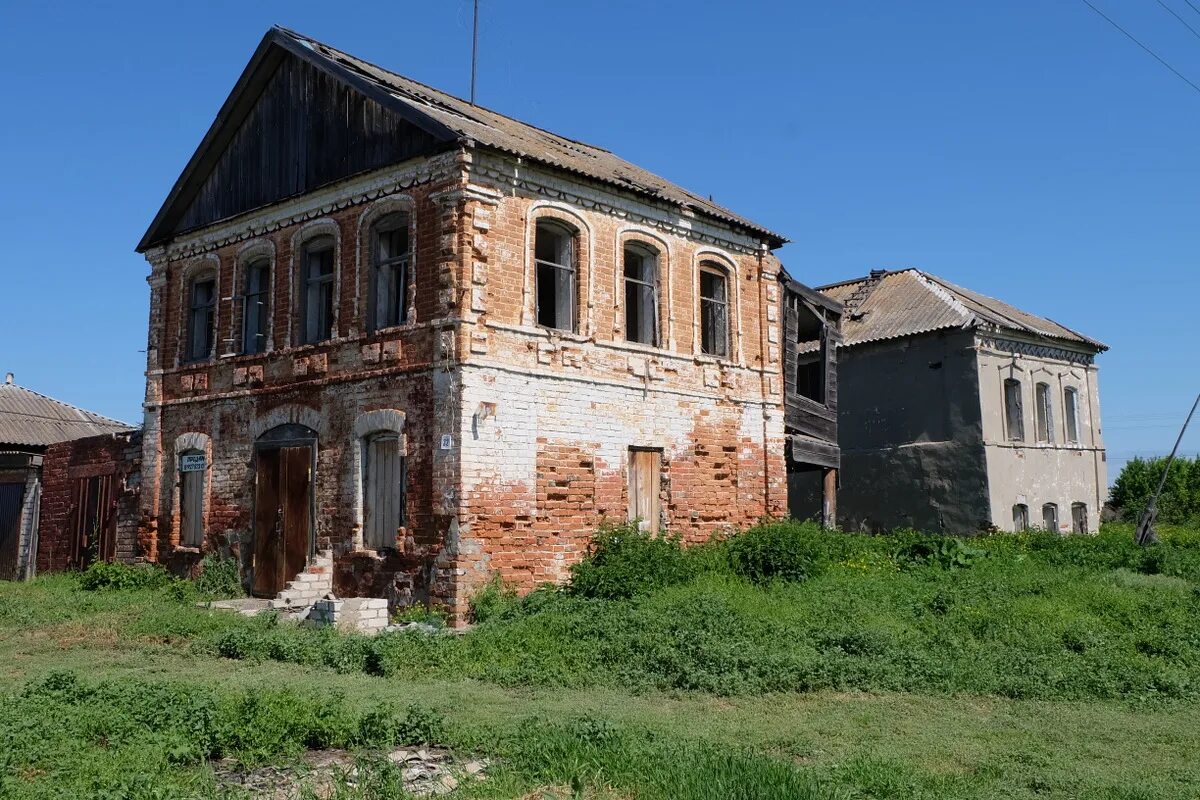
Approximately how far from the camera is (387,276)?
49.3ft

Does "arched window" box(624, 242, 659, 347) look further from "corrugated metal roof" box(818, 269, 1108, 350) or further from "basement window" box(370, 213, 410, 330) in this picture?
"corrugated metal roof" box(818, 269, 1108, 350)

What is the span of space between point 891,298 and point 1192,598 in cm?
1356

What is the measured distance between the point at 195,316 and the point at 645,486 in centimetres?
879

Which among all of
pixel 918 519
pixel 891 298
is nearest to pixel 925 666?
pixel 918 519

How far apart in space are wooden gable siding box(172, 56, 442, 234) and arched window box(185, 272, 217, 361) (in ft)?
3.32

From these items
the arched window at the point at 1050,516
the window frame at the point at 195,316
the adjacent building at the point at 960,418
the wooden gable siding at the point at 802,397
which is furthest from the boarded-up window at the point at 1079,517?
the window frame at the point at 195,316

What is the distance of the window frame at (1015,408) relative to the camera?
23984 millimetres

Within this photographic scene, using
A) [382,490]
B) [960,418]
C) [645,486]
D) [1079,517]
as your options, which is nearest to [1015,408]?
[960,418]

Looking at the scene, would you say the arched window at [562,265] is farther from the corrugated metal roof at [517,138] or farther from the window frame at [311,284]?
the window frame at [311,284]

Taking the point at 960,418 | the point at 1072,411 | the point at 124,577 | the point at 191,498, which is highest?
the point at 1072,411

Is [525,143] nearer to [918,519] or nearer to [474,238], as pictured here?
[474,238]

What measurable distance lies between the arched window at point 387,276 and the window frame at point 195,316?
4.38 meters

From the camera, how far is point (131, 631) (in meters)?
12.5

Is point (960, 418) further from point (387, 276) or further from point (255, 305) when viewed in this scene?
point (255, 305)
